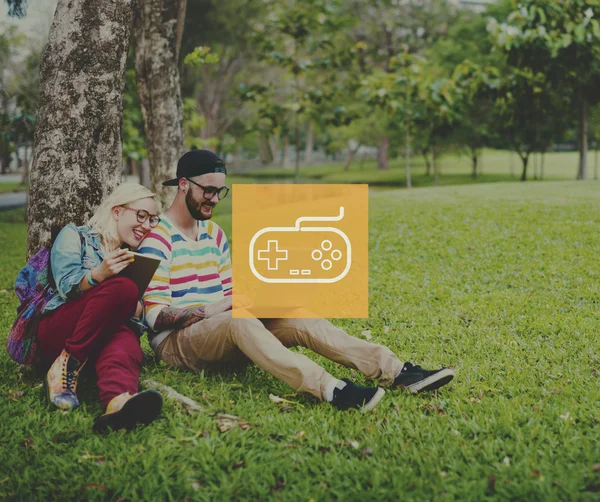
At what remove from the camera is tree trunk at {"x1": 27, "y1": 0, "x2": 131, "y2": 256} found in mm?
4160

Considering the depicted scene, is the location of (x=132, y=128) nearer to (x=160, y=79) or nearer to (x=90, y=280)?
(x=160, y=79)

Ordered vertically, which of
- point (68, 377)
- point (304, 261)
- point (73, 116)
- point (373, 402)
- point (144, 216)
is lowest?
point (373, 402)

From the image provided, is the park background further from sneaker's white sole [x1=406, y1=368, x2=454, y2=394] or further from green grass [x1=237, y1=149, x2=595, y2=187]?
green grass [x1=237, y1=149, x2=595, y2=187]

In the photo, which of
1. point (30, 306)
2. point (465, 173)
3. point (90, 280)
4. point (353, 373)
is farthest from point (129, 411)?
point (465, 173)

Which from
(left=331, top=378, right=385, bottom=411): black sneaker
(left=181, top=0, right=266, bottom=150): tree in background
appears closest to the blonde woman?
(left=331, top=378, right=385, bottom=411): black sneaker

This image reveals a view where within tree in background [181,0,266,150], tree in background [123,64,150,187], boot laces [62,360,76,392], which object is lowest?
boot laces [62,360,76,392]

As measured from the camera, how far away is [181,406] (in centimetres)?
329

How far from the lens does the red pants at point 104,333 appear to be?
307cm

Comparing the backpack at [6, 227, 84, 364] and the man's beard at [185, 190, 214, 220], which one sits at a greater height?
the man's beard at [185, 190, 214, 220]

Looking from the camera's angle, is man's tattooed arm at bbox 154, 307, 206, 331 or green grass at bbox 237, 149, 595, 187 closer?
man's tattooed arm at bbox 154, 307, 206, 331

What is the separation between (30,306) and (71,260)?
1.41 feet

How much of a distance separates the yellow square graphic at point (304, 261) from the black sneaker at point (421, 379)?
660 millimetres

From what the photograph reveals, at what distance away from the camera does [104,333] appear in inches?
125

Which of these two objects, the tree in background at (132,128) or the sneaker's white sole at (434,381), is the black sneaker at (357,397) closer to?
the sneaker's white sole at (434,381)
